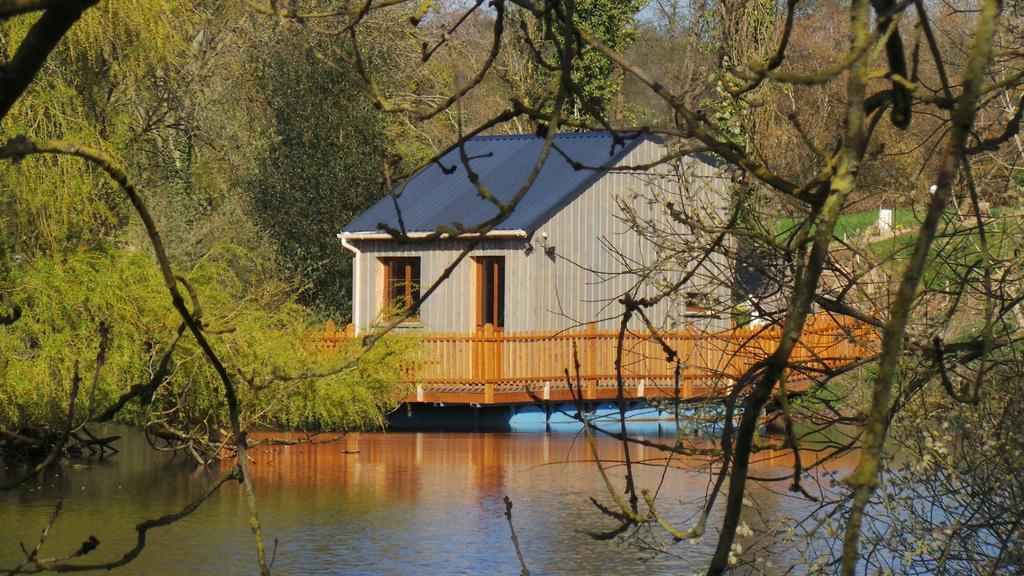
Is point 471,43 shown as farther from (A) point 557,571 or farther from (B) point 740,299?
(B) point 740,299

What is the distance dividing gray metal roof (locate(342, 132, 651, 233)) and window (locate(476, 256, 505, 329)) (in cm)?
86

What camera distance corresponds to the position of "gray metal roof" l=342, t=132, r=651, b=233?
90.2 ft

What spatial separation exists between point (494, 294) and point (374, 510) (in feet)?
40.9

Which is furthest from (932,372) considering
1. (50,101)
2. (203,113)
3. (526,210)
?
(203,113)

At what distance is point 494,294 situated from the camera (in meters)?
28.5

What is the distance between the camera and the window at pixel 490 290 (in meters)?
28.5

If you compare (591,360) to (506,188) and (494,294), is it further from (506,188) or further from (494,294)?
(506,188)

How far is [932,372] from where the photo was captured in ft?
18.7

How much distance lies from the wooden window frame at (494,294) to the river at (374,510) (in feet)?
19.3

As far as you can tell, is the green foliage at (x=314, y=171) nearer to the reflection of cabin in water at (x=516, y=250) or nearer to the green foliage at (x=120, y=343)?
the reflection of cabin in water at (x=516, y=250)

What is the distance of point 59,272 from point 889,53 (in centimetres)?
1690

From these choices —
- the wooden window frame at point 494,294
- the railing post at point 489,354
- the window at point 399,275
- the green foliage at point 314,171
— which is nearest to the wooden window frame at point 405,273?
the window at point 399,275

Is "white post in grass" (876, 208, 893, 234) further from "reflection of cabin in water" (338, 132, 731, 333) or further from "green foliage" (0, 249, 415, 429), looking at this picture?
"green foliage" (0, 249, 415, 429)

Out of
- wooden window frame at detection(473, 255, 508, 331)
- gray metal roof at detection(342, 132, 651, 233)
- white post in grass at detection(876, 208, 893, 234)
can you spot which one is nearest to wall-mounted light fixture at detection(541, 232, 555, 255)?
gray metal roof at detection(342, 132, 651, 233)
